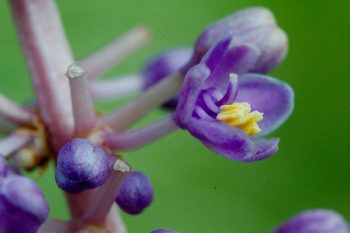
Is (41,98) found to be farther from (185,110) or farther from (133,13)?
(133,13)

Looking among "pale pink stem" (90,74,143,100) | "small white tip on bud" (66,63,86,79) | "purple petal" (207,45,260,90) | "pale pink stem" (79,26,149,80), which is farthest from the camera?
"pale pink stem" (90,74,143,100)

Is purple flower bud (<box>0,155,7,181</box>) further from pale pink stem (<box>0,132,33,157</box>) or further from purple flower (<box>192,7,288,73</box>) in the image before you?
purple flower (<box>192,7,288,73</box>)

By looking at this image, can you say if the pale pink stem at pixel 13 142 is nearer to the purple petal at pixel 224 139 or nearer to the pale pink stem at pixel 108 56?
the pale pink stem at pixel 108 56

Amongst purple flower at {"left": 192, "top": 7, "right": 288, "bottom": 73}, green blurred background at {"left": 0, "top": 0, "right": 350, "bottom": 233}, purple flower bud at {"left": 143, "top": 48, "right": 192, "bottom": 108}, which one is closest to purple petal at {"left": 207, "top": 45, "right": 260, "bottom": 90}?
purple flower at {"left": 192, "top": 7, "right": 288, "bottom": 73}

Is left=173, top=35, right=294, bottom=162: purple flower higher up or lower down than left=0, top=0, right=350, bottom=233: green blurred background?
higher up

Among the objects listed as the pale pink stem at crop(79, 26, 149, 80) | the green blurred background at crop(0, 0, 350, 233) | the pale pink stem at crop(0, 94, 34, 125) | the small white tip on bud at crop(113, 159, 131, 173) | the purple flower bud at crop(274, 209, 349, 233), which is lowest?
the green blurred background at crop(0, 0, 350, 233)

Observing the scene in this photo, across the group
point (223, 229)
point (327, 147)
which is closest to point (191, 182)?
point (223, 229)
